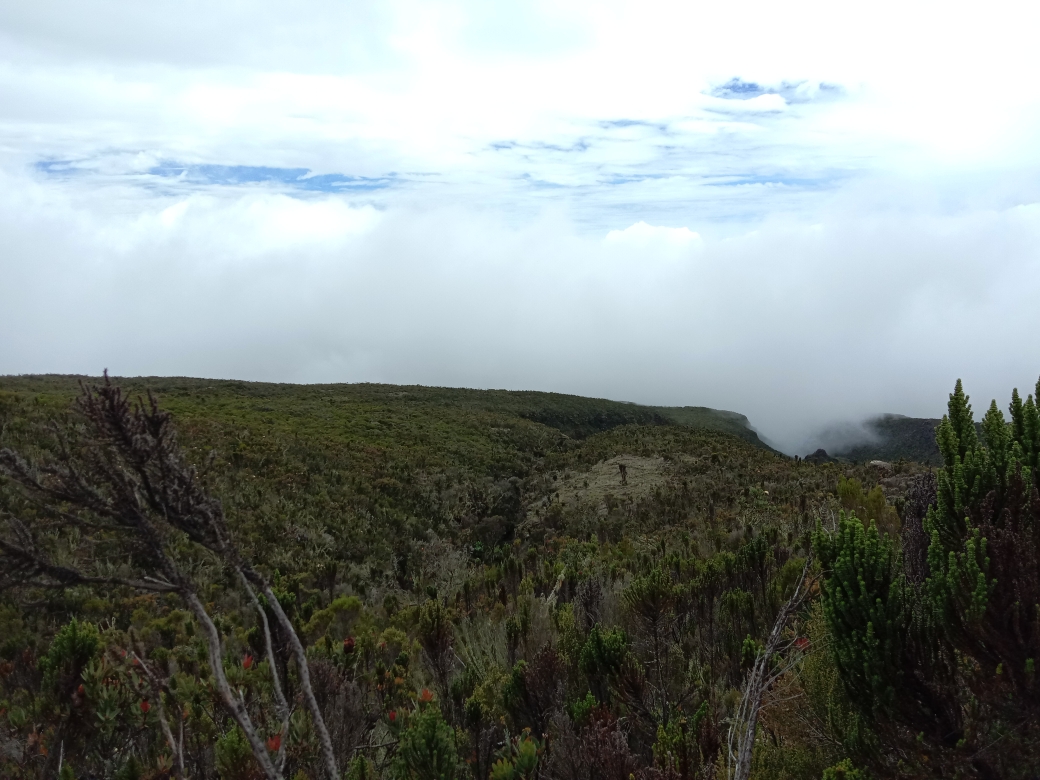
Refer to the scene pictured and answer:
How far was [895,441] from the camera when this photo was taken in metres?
88.2

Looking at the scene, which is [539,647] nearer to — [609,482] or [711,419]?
[609,482]

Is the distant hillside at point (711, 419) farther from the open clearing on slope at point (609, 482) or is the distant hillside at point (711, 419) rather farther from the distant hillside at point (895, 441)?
the open clearing on slope at point (609, 482)

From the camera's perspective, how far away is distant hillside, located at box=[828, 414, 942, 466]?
7456 centimetres

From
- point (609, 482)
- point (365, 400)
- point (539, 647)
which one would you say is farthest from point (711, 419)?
point (539, 647)

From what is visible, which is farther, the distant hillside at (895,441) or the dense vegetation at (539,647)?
the distant hillside at (895,441)

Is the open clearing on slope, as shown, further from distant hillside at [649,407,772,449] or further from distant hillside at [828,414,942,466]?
distant hillside at [828,414,942,466]

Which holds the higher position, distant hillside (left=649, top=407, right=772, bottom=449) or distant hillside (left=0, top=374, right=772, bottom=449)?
distant hillside (left=0, top=374, right=772, bottom=449)

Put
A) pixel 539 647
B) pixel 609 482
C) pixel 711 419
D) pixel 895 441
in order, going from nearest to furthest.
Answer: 1. pixel 539 647
2. pixel 609 482
3. pixel 711 419
4. pixel 895 441

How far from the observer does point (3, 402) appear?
53.0ft

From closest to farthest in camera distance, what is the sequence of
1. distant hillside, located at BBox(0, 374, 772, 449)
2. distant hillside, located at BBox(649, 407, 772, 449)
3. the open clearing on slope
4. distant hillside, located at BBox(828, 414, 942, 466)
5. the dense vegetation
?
1. the dense vegetation
2. the open clearing on slope
3. distant hillside, located at BBox(0, 374, 772, 449)
4. distant hillside, located at BBox(649, 407, 772, 449)
5. distant hillside, located at BBox(828, 414, 942, 466)

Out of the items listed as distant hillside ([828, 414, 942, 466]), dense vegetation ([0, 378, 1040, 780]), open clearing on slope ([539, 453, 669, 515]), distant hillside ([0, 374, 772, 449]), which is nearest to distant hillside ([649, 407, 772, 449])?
distant hillside ([0, 374, 772, 449])

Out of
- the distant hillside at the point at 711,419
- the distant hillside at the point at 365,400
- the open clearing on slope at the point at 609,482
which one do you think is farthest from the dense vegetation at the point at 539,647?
the distant hillside at the point at 711,419

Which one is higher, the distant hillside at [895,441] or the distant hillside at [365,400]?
the distant hillside at [365,400]

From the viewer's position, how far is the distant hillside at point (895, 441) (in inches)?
2936
